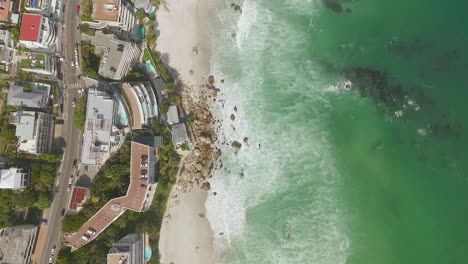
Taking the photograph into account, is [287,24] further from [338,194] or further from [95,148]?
[95,148]

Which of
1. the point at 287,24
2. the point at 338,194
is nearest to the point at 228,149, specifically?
the point at 338,194

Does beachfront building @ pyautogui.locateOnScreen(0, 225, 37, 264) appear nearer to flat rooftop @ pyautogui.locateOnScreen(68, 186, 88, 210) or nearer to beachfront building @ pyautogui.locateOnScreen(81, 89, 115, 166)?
flat rooftop @ pyautogui.locateOnScreen(68, 186, 88, 210)

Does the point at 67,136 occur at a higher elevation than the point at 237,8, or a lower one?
lower

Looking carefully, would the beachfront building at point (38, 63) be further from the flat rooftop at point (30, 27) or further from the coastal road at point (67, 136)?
the flat rooftop at point (30, 27)

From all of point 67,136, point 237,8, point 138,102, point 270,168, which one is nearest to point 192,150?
point 138,102

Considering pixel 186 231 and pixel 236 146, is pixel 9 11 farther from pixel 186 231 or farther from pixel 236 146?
pixel 186 231
